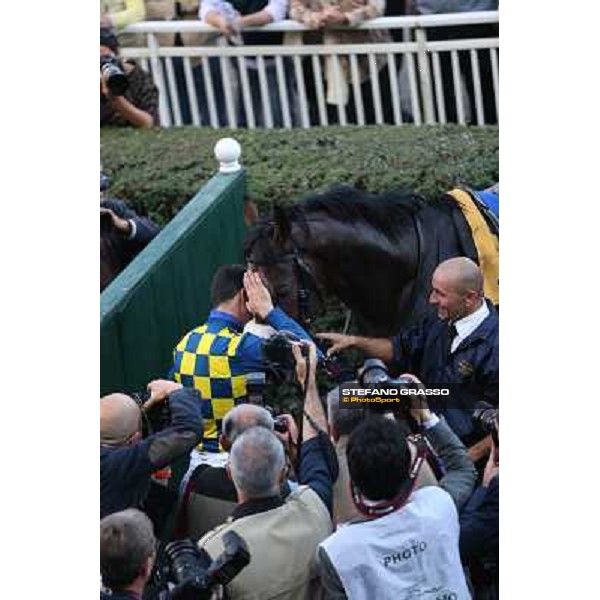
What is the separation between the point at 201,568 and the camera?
4.16 meters

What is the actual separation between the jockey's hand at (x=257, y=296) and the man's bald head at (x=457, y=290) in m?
0.45

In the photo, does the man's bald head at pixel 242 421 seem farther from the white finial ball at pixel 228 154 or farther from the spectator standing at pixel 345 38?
the spectator standing at pixel 345 38

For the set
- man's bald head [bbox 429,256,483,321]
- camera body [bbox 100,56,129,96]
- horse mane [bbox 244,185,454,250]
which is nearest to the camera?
man's bald head [bbox 429,256,483,321]

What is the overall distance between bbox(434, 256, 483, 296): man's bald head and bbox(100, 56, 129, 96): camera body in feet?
5.10

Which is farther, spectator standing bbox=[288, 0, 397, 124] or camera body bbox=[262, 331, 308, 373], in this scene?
spectator standing bbox=[288, 0, 397, 124]

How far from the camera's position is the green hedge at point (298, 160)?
229 inches

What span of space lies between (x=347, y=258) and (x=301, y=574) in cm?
126

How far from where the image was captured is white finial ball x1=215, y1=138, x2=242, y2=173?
232 inches

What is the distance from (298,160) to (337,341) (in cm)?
129

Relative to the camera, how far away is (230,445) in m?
4.46

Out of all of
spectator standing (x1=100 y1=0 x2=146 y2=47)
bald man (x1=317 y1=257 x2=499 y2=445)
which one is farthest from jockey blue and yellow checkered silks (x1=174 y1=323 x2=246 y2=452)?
spectator standing (x1=100 y1=0 x2=146 y2=47)

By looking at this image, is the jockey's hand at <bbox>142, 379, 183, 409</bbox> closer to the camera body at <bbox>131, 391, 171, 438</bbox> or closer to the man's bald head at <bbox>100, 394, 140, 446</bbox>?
the camera body at <bbox>131, 391, 171, 438</bbox>
